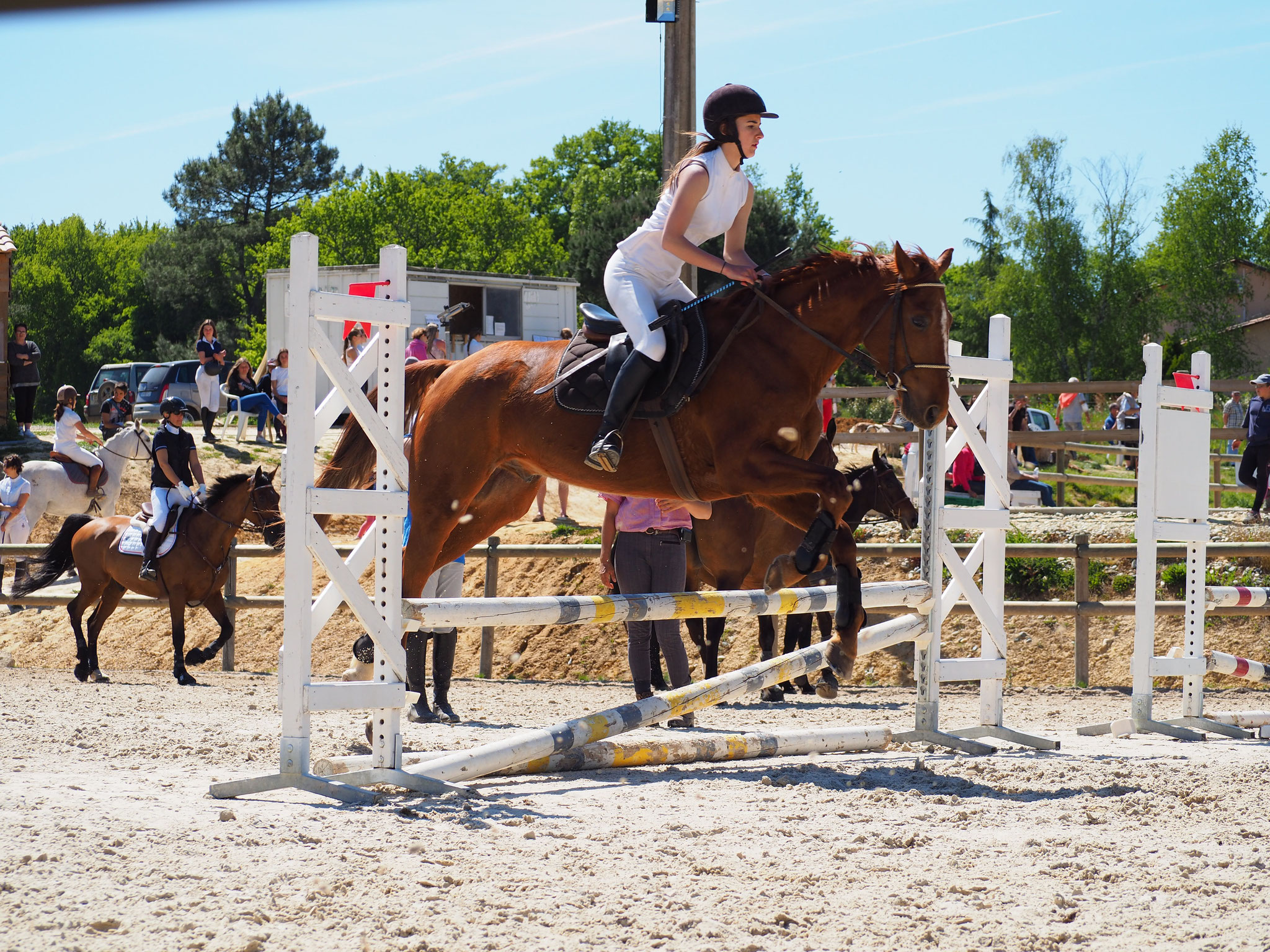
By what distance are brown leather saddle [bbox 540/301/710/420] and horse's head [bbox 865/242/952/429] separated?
798 mm

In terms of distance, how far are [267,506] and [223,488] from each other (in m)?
0.53

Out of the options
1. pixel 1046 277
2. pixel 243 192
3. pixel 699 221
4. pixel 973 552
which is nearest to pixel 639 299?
pixel 699 221

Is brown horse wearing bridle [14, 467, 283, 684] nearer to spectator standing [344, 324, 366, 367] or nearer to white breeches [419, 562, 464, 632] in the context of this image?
white breeches [419, 562, 464, 632]

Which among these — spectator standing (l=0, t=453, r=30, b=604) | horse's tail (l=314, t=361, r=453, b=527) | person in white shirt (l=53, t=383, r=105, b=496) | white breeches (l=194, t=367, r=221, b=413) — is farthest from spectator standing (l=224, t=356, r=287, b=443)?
horse's tail (l=314, t=361, r=453, b=527)

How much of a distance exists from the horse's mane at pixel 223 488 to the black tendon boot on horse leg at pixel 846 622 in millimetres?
7077

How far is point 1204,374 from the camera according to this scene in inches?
281

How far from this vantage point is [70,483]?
16.4m

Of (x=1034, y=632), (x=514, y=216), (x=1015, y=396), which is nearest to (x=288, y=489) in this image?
(x=1034, y=632)

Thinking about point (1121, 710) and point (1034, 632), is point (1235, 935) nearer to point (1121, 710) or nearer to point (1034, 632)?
point (1121, 710)

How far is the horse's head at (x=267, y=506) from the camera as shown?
10578mm

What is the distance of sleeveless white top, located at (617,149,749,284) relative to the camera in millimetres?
5465

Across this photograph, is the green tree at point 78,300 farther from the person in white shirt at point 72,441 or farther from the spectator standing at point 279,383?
the person in white shirt at point 72,441

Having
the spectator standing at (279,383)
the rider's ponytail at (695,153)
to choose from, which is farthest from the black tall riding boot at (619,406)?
the spectator standing at (279,383)

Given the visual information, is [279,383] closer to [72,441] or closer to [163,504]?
[72,441]
